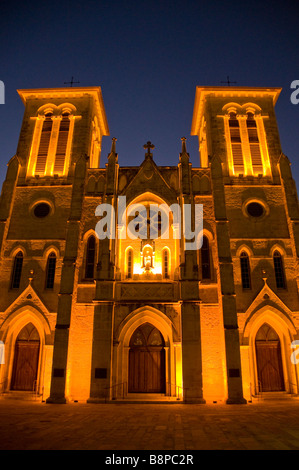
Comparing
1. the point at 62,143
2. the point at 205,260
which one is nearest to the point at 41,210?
the point at 62,143

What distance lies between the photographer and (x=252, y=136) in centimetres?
2436

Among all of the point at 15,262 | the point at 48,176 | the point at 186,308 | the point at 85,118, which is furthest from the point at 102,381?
the point at 85,118

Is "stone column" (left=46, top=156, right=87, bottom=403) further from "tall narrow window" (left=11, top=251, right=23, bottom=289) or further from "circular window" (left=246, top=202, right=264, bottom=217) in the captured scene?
"circular window" (left=246, top=202, right=264, bottom=217)

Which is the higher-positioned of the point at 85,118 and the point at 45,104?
the point at 45,104

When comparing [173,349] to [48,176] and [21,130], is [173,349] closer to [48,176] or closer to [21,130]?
[48,176]

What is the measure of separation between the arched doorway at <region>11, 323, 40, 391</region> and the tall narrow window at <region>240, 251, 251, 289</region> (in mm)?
12741

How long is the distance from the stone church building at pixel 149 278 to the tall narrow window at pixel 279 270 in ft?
0.21

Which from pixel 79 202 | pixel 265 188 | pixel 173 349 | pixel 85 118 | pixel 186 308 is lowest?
pixel 173 349

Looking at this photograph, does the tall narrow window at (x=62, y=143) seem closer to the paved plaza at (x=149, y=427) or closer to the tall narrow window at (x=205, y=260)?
the tall narrow window at (x=205, y=260)

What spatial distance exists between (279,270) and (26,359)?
52.3ft

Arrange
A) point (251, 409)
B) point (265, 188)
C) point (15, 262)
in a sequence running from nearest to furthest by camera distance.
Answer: point (251, 409) < point (15, 262) < point (265, 188)

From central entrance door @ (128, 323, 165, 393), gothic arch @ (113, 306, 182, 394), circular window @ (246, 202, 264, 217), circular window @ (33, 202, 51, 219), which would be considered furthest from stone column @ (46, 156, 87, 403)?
circular window @ (246, 202, 264, 217)

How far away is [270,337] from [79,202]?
46.8 feet

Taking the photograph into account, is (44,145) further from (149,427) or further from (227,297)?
(149,427)
